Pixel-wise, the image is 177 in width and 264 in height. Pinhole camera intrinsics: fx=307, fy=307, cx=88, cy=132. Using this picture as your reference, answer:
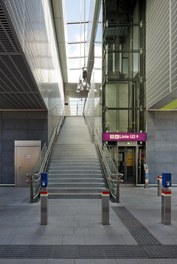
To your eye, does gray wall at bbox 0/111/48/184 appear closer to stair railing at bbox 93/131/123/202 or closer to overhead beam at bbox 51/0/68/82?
stair railing at bbox 93/131/123/202

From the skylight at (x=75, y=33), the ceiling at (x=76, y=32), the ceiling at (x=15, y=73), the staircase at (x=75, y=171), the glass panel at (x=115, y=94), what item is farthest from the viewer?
the skylight at (x=75, y=33)

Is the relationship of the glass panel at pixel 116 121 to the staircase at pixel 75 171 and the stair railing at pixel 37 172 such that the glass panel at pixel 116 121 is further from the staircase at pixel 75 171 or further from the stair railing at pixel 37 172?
the stair railing at pixel 37 172

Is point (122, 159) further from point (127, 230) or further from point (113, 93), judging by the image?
point (127, 230)

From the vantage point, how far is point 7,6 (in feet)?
14.9

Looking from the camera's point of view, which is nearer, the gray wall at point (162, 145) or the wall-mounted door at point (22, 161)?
the wall-mounted door at point (22, 161)

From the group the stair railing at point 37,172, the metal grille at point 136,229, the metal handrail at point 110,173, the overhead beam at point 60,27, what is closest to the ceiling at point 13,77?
the stair railing at point 37,172

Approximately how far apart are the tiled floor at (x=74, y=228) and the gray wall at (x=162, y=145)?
4.35 m

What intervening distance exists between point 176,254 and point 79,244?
68.8 inches

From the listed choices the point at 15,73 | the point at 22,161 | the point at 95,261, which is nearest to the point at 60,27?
the point at 22,161

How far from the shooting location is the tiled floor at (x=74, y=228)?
5.10 m

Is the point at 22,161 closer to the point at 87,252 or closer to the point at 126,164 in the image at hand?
the point at 126,164

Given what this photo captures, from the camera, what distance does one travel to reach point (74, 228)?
693 centimetres

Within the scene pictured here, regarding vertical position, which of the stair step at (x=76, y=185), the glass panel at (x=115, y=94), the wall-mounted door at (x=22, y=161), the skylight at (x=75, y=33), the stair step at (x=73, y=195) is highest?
the skylight at (x=75, y=33)

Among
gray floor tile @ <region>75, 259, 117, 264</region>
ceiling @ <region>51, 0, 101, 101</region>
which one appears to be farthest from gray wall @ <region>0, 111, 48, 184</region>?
gray floor tile @ <region>75, 259, 117, 264</region>
